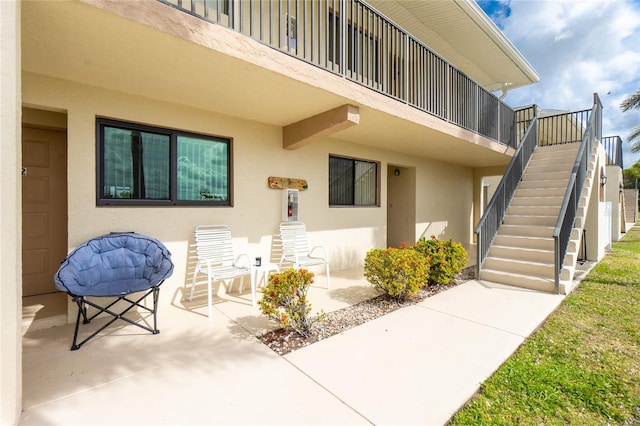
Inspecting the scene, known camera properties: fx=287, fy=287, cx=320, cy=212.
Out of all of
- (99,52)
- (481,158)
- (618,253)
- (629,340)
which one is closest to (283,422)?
(99,52)

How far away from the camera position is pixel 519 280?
17.1 ft

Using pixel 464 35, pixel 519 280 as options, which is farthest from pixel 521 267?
pixel 464 35

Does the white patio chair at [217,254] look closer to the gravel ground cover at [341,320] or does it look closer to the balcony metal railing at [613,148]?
the gravel ground cover at [341,320]

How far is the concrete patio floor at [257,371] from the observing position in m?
1.99

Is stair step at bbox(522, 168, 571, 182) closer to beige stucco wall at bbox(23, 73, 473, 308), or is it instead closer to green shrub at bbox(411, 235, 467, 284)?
beige stucco wall at bbox(23, 73, 473, 308)

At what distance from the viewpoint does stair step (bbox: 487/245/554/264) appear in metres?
5.32

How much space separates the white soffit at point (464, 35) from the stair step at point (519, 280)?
5.50 metres

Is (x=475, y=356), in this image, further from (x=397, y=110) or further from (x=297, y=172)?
(x=297, y=172)

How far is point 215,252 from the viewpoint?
14.2ft

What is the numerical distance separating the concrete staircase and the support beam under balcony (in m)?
4.06

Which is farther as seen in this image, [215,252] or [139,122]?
[215,252]

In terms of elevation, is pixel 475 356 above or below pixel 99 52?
below

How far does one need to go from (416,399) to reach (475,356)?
1.00m

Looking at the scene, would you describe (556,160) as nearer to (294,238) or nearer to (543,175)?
(543,175)
